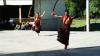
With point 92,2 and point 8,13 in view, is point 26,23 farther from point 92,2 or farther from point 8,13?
point 92,2

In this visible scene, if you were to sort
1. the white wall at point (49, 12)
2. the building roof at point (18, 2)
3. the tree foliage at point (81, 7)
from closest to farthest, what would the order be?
the white wall at point (49, 12) → the building roof at point (18, 2) → the tree foliage at point (81, 7)

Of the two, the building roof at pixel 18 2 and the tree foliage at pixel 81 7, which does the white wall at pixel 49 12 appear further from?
the tree foliage at pixel 81 7

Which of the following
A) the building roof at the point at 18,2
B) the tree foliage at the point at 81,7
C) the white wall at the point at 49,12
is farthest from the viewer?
the tree foliage at the point at 81,7

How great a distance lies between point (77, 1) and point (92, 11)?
4.85m

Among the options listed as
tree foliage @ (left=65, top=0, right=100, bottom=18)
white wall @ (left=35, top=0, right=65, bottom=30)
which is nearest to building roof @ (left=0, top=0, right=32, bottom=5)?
white wall @ (left=35, top=0, right=65, bottom=30)

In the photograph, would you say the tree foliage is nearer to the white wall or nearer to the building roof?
the building roof

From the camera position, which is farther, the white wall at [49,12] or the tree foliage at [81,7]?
the tree foliage at [81,7]

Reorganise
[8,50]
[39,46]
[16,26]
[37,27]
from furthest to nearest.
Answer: [16,26], [37,27], [39,46], [8,50]

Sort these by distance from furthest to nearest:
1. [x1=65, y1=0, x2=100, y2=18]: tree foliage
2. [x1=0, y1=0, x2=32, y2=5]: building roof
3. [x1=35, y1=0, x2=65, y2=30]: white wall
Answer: [x1=65, y1=0, x2=100, y2=18]: tree foliage
[x1=0, y1=0, x2=32, y2=5]: building roof
[x1=35, y1=0, x2=65, y2=30]: white wall

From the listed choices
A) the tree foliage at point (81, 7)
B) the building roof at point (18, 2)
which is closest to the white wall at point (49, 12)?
the building roof at point (18, 2)

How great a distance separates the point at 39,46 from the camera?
20.9 m

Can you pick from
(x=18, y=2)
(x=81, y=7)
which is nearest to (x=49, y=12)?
(x=18, y=2)

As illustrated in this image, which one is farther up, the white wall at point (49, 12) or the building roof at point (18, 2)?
the building roof at point (18, 2)

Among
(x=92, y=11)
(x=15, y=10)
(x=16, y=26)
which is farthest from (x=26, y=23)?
(x=92, y=11)
